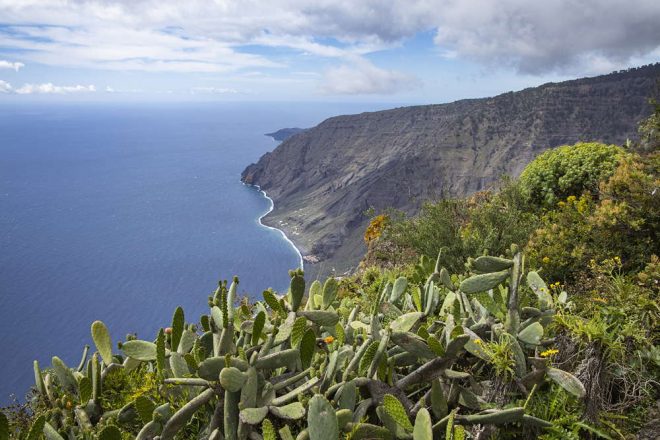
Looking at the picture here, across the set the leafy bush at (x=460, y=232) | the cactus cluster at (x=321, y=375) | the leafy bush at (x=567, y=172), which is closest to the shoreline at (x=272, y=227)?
the leafy bush at (x=460, y=232)

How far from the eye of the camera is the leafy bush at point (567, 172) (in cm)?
1065

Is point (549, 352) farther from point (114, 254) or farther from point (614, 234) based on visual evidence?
point (114, 254)

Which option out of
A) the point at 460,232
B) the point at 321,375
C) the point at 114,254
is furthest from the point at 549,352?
the point at 114,254

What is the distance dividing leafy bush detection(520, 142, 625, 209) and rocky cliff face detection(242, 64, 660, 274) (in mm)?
39464

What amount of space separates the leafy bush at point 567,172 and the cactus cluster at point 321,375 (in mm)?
7420

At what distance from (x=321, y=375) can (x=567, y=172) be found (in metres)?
9.64

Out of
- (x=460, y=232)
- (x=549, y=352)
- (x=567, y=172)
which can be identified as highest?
(x=567, y=172)

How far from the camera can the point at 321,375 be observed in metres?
3.37

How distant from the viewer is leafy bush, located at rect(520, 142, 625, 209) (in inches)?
419

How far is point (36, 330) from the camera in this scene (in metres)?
60.0

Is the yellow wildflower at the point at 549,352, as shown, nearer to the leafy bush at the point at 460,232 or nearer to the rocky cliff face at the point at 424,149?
the leafy bush at the point at 460,232

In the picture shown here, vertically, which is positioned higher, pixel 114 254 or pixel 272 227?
pixel 272 227

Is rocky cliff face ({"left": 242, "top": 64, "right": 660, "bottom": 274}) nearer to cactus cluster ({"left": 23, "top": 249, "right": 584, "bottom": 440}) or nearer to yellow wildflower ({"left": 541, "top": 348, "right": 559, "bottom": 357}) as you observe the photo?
cactus cluster ({"left": 23, "top": 249, "right": 584, "bottom": 440})

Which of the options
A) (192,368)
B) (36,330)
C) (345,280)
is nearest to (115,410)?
(192,368)
